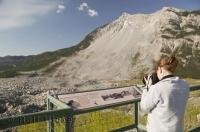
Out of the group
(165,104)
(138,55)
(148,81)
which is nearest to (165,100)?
(165,104)

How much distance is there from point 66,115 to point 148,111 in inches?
51.4

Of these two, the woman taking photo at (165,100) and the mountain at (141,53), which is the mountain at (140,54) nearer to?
the mountain at (141,53)

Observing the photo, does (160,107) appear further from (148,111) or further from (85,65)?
(85,65)

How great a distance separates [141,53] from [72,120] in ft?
554

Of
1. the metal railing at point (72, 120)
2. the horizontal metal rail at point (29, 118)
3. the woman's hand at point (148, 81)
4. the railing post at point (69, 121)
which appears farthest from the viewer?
the railing post at point (69, 121)

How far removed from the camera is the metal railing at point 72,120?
193 inches

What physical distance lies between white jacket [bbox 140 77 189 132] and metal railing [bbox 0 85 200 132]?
125cm

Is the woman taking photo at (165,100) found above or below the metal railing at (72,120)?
above

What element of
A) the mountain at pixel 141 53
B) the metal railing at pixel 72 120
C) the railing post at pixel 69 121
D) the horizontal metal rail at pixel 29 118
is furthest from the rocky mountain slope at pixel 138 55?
the horizontal metal rail at pixel 29 118

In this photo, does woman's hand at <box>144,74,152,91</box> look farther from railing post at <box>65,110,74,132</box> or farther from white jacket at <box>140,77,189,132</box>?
railing post at <box>65,110,74,132</box>

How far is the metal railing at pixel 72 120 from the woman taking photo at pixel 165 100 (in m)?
1.25

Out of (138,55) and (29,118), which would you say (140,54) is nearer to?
(138,55)

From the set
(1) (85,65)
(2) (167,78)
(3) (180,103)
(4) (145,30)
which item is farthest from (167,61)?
(4) (145,30)

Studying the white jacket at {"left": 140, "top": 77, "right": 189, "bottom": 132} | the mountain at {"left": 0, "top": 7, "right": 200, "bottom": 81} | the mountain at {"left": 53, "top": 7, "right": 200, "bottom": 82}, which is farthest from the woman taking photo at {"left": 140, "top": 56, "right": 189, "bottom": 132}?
the mountain at {"left": 0, "top": 7, "right": 200, "bottom": 81}
